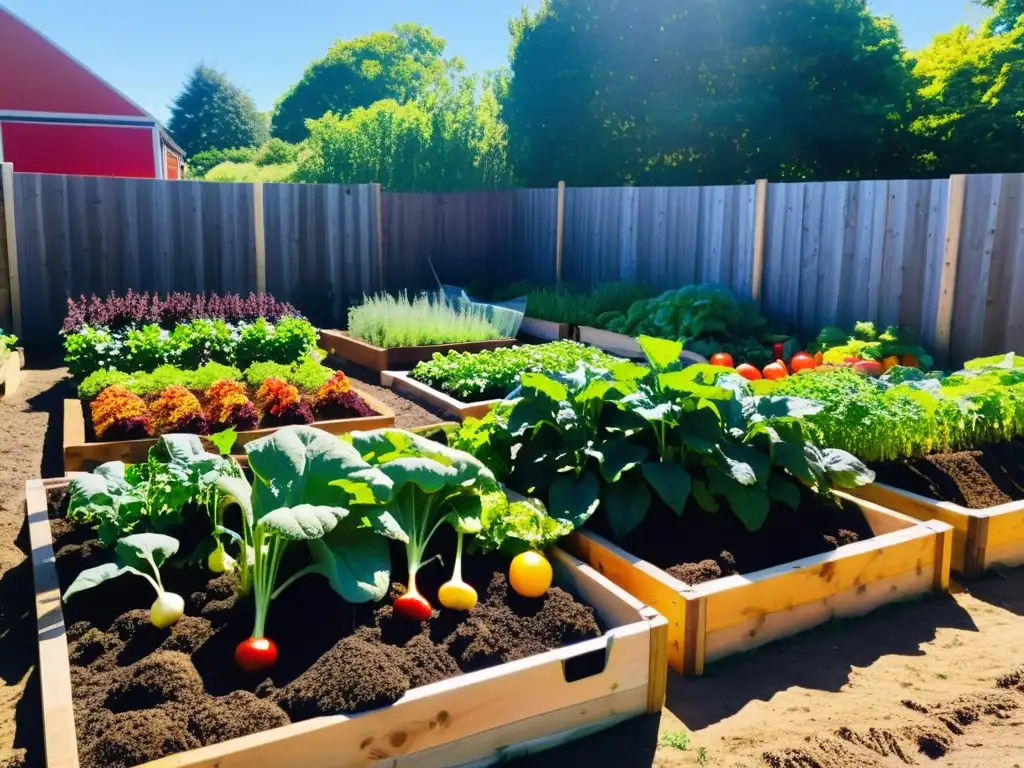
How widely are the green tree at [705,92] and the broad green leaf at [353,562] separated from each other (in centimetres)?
1587

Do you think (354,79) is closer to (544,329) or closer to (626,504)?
(544,329)

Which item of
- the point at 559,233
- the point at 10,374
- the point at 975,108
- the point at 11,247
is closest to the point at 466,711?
the point at 10,374

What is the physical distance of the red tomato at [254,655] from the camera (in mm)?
2775

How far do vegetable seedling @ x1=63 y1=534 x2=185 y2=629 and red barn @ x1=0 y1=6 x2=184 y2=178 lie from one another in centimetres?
2302

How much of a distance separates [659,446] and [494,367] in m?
3.11

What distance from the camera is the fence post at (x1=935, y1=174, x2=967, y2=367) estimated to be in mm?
7535

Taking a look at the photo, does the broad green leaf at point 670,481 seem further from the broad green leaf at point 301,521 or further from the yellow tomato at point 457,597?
the broad green leaf at point 301,521

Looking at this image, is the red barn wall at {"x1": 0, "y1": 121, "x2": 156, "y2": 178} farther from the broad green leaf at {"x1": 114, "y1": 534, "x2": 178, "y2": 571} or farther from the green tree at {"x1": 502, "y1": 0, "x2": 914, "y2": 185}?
the broad green leaf at {"x1": 114, "y1": 534, "x2": 178, "y2": 571}

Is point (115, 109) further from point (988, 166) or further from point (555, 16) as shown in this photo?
point (988, 166)

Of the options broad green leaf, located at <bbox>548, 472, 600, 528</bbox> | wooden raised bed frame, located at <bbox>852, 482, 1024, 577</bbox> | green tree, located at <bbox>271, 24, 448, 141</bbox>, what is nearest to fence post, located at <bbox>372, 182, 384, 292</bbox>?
broad green leaf, located at <bbox>548, 472, 600, 528</bbox>

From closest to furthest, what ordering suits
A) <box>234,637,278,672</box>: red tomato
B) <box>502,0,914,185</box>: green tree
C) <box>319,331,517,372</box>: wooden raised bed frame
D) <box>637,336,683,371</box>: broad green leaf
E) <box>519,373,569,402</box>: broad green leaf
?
<box>234,637,278,672</box>: red tomato
<box>519,373,569,402</box>: broad green leaf
<box>637,336,683,371</box>: broad green leaf
<box>319,331,517,372</box>: wooden raised bed frame
<box>502,0,914,185</box>: green tree

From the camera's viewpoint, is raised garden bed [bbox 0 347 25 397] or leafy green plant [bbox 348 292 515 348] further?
leafy green plant [bbox 348 292 515 348]

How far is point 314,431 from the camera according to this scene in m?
3.42

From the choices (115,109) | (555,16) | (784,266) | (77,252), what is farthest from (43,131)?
(784,266)
